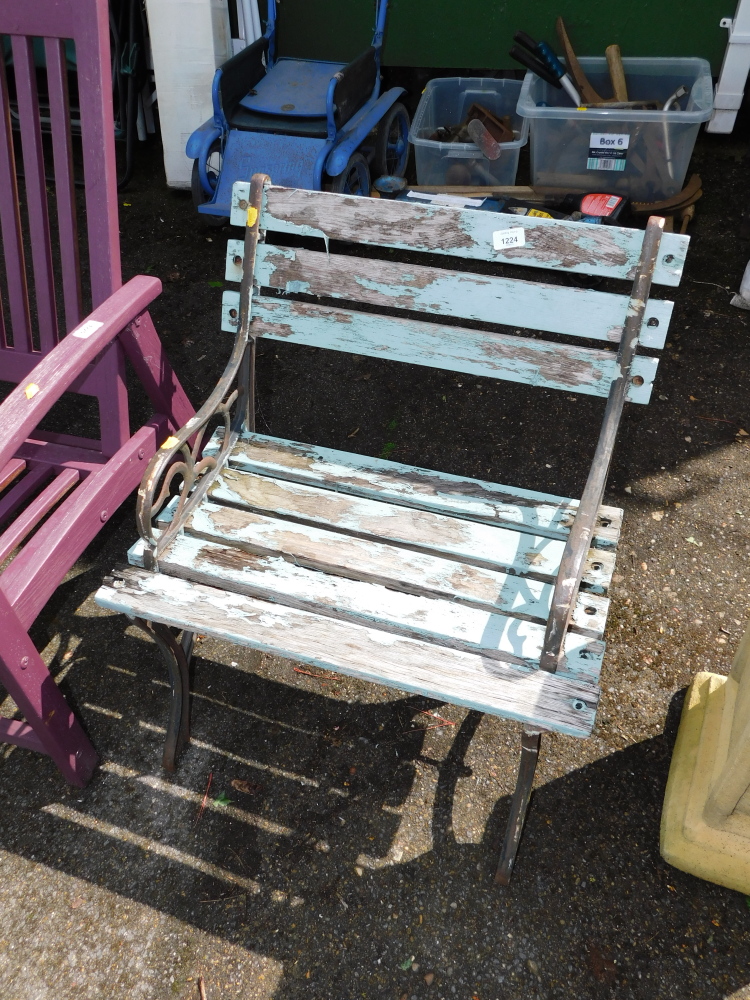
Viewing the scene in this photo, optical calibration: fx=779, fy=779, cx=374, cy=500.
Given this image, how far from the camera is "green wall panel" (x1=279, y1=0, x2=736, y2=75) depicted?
4227 mm

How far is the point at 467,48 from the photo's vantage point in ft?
14.9

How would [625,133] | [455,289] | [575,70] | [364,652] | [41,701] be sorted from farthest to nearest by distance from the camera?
[575,70], [625,133], [455,289], [41,701], [364,652]

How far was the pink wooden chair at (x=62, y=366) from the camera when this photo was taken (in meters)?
1.71

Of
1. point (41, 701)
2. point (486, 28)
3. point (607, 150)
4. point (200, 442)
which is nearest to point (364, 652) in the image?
point (200, 442)

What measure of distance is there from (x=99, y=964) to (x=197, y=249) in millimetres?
3262

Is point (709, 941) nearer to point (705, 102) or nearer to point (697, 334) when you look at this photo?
point (697, 334)

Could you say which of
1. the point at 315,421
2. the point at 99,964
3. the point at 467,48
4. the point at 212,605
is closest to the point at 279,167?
the point at 315,421

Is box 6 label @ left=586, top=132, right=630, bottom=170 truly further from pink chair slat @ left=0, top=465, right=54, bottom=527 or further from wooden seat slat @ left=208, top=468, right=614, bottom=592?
pink chair slat @ left=0, top=465, right=54, bottom=527

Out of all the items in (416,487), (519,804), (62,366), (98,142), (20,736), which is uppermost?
(98,142)

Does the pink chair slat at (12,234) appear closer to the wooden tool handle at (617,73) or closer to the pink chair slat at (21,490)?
the pink chair slat at (21,490)

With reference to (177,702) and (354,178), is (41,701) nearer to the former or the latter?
(177,702)

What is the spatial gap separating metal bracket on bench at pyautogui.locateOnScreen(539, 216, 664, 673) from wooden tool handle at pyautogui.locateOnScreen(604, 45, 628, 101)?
2.71 metres

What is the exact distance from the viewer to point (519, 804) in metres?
1.74

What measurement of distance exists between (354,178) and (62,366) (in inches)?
104
